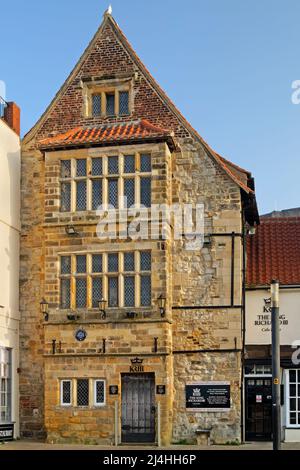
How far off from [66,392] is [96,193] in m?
6.38

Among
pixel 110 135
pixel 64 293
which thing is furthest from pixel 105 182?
pixel 64 293

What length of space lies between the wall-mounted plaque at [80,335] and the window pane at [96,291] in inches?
35.2

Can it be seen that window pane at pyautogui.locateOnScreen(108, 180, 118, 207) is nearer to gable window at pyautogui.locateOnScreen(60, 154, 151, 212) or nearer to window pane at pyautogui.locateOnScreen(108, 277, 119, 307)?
gable window at pyautogui.locateOnScreen(60, 154, 151, 212)

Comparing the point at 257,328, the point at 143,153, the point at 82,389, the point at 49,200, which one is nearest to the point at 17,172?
the point at 49,200

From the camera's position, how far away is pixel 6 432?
2812cm

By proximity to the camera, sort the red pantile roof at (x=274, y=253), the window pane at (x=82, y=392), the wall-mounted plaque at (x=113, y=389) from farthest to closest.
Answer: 1. the red pantile roof at (x=274, y=253)
2. the window pane at (x=82, y=392)
3. the wall-mounted plaque at (x=113, y=389)

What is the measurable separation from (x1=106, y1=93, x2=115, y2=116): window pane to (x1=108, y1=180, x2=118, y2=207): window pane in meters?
2.85

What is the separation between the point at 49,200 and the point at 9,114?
3.79m

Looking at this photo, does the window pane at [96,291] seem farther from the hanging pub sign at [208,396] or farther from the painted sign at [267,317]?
the painted sign at [267,317]

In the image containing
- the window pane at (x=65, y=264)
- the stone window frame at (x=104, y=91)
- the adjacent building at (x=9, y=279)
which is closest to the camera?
the adjacent building at (x=9, y=279)

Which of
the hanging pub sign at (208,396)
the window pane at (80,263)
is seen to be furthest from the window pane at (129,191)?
the hanging pub sign at (208,396)

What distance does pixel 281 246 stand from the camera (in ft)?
103

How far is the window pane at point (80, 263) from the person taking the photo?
2873 cm

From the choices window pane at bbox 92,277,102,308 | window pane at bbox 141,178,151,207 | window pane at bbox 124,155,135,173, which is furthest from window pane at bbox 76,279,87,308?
window pane at bbox 124,155,135,173
